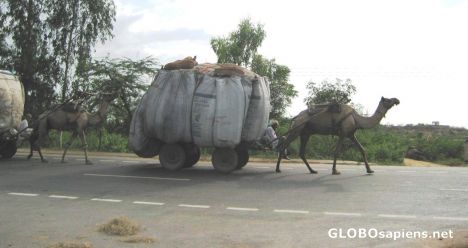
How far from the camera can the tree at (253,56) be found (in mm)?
42281

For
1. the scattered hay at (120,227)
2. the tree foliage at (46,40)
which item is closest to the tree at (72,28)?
the tree foliage at (46,40)

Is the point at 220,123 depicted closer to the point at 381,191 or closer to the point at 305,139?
the point at 305,139

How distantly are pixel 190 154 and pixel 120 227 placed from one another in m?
8.48

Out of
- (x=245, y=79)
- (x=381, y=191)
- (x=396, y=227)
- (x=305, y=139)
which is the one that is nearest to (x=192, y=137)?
(x=245, y=79)

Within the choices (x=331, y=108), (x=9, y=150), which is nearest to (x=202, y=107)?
(x=331, y=108)

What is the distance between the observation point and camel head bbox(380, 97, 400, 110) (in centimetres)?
1607

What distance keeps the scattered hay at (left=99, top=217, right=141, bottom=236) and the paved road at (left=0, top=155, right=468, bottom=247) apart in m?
0.19

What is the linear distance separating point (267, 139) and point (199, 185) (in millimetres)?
4065

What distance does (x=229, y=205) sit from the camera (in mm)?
11352

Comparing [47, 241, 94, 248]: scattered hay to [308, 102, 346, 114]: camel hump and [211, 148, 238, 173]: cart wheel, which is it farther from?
[308, 102, 346, 114]: camel hump

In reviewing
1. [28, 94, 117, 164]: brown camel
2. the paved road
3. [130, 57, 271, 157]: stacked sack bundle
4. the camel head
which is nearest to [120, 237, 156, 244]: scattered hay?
the paved road

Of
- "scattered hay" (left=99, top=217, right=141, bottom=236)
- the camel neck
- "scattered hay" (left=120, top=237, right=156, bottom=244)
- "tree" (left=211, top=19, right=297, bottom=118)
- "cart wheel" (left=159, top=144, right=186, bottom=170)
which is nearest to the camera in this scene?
"scattered hay" (left=120, top=237, right=156, bottom=244)

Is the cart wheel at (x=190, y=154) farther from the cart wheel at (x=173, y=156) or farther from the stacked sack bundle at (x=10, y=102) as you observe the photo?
the stacked sack bundle at (x=10, y=102)

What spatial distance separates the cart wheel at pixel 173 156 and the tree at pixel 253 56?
2536 centimetres
